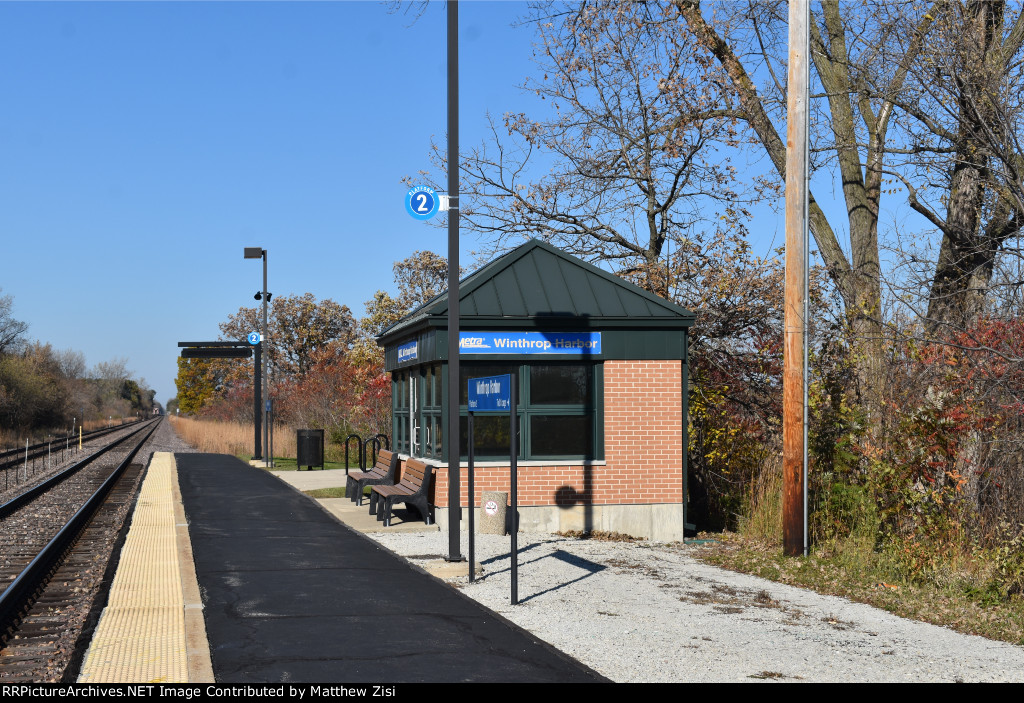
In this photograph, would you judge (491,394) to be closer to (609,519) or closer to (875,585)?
(875,585)

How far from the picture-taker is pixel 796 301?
11.7m

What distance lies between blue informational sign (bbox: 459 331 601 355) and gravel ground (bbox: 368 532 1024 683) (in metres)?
3.18

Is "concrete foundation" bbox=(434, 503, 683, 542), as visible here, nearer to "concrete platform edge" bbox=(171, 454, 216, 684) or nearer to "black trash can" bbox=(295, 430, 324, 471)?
"concrete platform edge" bbox=(171, 454, 216, 684)

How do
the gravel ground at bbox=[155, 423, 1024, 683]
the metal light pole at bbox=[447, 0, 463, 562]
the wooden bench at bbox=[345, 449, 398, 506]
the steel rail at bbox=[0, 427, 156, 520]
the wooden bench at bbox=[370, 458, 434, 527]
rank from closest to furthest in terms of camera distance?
the gravel ground at bbox=[155, 423, 1024, 683] → the metal light pole at bbox=[447, 0, 463, 562] → the wooden bench at bbox=[370, 458, 434, 527] → the wooden bench at bbox=[345, 449, 398, 506] → the steel rail at bbox=[0, 427, 156, 520]

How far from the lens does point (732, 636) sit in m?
7.85

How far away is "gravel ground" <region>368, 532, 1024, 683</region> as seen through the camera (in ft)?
22.2

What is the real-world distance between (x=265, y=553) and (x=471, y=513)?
9.67 ft

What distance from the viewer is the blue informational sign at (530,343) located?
14195mm

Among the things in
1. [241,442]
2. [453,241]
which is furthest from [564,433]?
[241,442]

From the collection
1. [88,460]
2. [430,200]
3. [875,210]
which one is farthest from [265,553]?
[88,460]

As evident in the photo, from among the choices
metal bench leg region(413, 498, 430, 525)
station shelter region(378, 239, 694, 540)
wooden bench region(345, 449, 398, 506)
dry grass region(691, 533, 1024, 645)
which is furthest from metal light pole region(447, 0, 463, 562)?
wooden bench region(345, 449, 398, 506)

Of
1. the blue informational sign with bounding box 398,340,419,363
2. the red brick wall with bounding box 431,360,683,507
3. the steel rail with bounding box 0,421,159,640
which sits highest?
the blue informational sign with bounding box 398,340,419,363

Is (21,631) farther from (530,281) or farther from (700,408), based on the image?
(700,408)

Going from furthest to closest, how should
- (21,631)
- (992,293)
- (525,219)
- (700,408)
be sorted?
1. (525,219)
2. (700,408)
3. (992,293)
4. (21,631)
